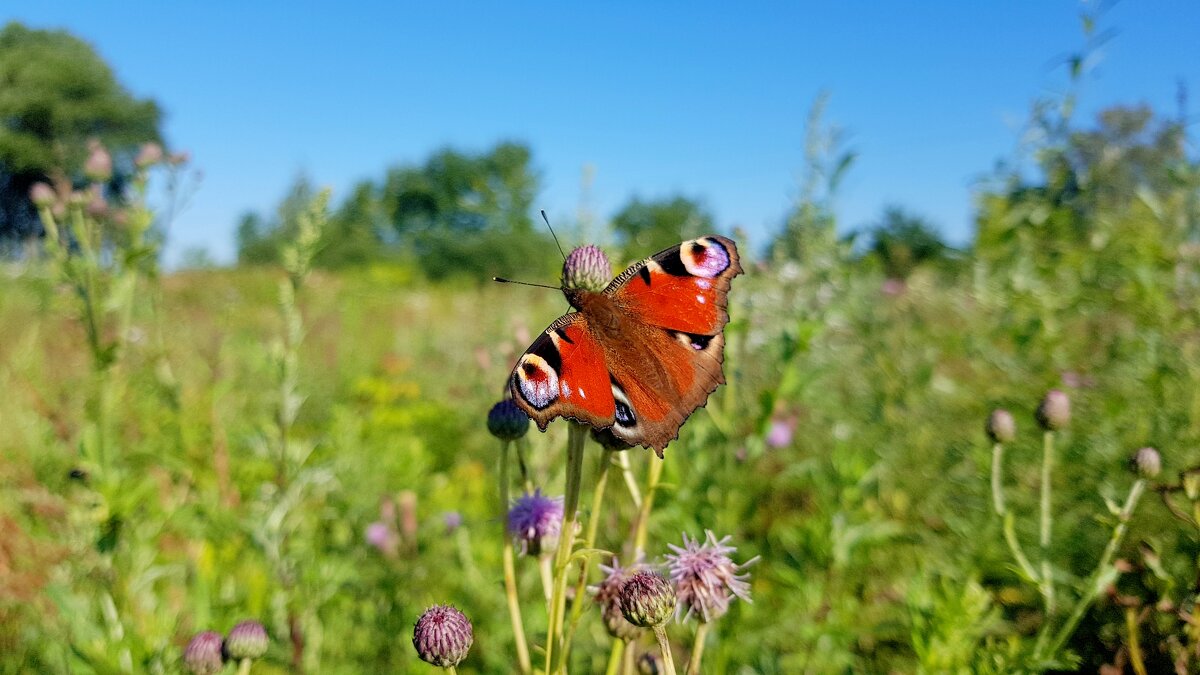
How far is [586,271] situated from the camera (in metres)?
1.33

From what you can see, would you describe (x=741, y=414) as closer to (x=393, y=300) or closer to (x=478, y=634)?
(x=478, y=634)

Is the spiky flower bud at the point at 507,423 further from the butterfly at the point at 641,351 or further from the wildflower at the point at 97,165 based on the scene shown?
the wildflower at the point at 97,165

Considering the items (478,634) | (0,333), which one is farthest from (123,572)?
(0,333)

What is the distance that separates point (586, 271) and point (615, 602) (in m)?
0.61

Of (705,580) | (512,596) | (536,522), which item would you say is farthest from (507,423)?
(705,580)

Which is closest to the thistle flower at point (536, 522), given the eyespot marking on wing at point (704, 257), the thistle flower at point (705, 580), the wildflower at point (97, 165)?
the thistle flower at point (705, 580)

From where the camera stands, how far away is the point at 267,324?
873cm

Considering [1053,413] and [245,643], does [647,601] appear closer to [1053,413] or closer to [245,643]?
[245,643]

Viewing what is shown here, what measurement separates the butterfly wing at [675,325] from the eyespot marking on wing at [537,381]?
0.13m

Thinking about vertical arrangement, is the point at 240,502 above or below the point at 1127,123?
below

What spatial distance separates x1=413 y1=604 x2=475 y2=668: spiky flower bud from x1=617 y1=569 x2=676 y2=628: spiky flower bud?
26 centimetres

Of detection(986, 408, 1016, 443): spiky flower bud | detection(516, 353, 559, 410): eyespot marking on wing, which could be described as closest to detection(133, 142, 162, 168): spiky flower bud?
detection(516, 353, 559, 410): eyespot marking on wing

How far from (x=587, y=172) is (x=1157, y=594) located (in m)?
2.20

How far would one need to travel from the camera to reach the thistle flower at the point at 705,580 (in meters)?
1.14
